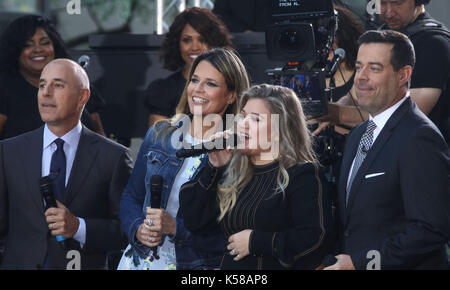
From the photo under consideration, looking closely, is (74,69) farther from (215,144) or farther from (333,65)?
(333,65)

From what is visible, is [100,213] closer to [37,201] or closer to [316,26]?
[37,201]

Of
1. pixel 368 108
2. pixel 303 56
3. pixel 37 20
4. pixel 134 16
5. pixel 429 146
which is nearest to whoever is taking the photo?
pixel 429 146

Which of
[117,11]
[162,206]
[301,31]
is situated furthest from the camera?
[117,11]

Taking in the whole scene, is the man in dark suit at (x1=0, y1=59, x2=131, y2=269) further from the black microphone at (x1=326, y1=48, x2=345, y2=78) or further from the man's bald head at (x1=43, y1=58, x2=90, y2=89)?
the black microphone at (x1=326, y1=48, x2=345, y2=78)

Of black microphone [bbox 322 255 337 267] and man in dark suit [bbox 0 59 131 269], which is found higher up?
man in dark suit [bbox 0 59 131 269]

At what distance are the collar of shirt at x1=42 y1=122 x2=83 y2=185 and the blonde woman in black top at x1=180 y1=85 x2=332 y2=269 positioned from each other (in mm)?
778

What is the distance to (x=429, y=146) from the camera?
10.2 feet

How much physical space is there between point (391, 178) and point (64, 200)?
5.47ft

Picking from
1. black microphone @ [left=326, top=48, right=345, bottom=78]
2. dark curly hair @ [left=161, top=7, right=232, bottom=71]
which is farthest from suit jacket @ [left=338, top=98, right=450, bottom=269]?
dark curly hair @ [left=161, top=7, right=232, bottom=71]

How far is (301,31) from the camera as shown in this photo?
430cm

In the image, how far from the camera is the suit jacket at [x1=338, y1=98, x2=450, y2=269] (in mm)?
3029

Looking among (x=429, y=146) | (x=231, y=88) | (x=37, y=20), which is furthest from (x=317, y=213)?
(x=37, y=20)

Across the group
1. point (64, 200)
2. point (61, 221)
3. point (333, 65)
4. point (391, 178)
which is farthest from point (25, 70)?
point (391, 178)

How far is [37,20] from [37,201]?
2.02 m
